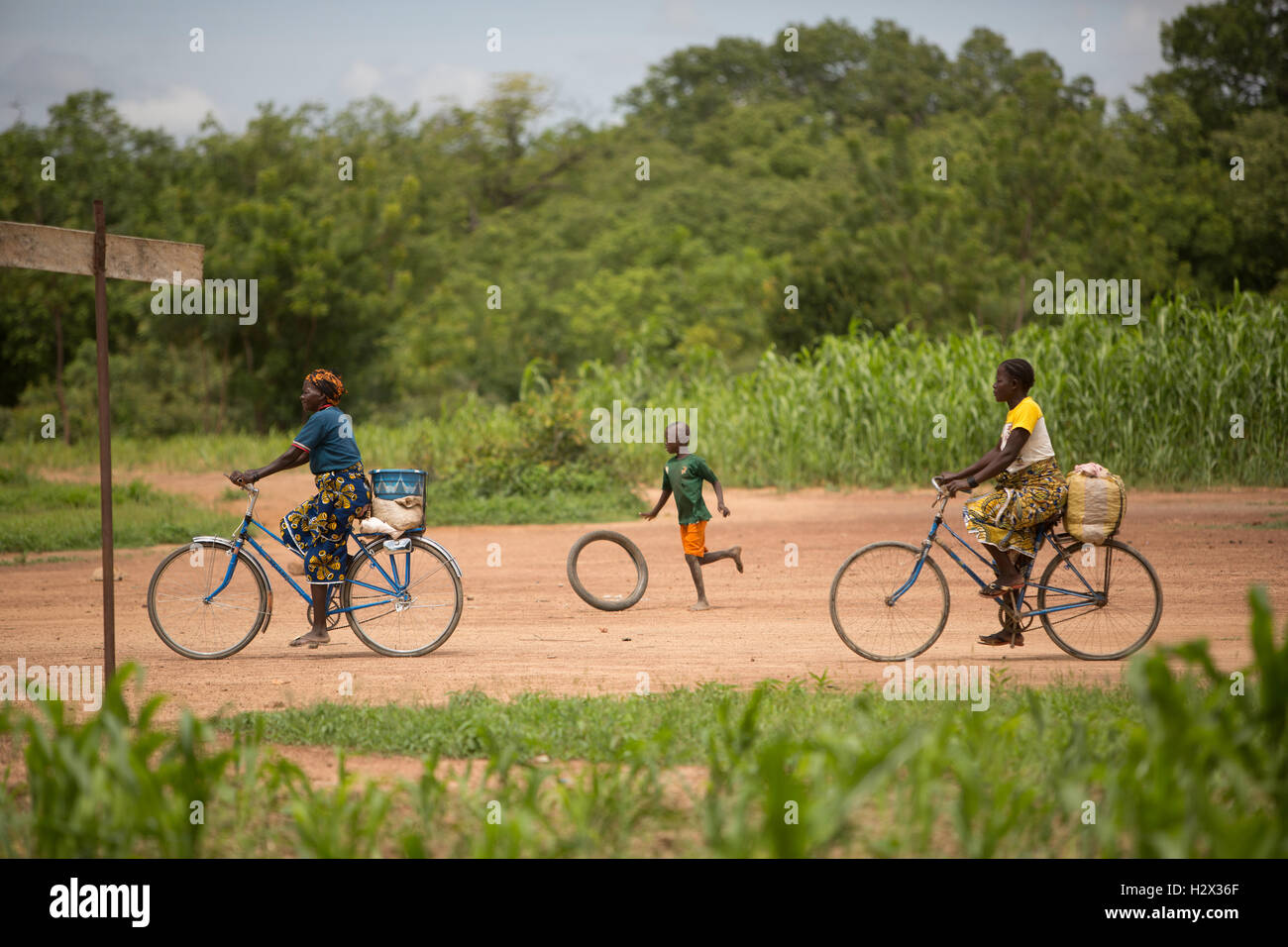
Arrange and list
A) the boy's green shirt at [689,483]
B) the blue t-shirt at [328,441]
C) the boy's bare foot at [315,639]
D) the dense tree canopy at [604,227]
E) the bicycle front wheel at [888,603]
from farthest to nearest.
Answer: the dense tree canopy at [604,227] < the boy's green shirt at [689,483] < the boy's bare foot at [315,639] < the blue t-shirt at [328,441] < the bicycle front wheel at [888,603]

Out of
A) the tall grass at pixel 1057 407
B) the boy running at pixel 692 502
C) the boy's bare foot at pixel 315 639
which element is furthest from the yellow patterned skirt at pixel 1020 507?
the tall grass at pixel 1057 407

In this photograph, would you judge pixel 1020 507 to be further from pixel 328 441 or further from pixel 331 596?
pixel 331 596

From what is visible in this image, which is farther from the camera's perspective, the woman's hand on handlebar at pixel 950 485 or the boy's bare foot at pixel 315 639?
the boy's bare foot at pixel 315 639

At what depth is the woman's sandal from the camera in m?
7.54

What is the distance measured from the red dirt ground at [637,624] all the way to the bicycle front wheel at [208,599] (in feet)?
0.52

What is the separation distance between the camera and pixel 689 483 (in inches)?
389

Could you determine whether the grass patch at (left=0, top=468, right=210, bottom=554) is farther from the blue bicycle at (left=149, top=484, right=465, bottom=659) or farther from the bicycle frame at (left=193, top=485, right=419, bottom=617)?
the bicycle frame at (left=193, top=485, right=419, bottom=617)

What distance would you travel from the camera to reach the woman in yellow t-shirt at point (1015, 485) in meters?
7.36

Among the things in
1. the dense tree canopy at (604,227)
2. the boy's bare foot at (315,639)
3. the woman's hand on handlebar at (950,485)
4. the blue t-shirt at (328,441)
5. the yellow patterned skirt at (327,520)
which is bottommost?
the boy's bare foot at (315,639)

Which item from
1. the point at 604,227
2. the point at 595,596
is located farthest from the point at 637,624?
the point at 604,227

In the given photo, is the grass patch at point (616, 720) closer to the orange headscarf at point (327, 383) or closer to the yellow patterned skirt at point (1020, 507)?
the yellow patterned skirt at point (1020, 507)

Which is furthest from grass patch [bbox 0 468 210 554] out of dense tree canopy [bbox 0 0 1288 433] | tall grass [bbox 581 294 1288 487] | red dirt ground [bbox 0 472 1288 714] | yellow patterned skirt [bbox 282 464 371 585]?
dense tree canopy [bbox 0 0 1288 433]
